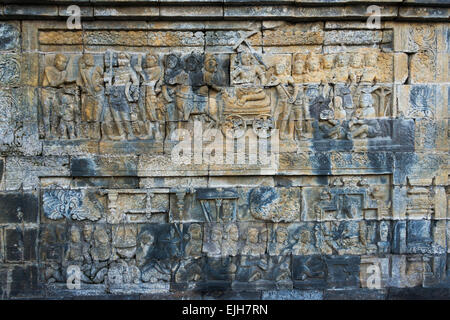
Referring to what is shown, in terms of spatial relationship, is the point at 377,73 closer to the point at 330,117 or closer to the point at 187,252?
the point at 330,117

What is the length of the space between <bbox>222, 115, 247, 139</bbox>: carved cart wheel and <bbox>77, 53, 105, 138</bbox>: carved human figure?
72.4 inches

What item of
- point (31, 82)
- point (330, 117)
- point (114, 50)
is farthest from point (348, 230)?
point (31, 82)

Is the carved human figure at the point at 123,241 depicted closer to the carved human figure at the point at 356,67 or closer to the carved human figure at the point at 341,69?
the carved human figure at the point at 341,69

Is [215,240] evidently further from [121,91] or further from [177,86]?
[121,91]

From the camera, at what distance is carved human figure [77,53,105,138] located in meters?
6.39

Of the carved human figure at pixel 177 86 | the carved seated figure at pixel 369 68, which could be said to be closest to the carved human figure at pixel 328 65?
the carved seated figure at pixel 369 68

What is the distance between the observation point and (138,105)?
645 cm

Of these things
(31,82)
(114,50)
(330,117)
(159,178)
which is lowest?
(159,178)

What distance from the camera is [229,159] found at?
6453 millimetres

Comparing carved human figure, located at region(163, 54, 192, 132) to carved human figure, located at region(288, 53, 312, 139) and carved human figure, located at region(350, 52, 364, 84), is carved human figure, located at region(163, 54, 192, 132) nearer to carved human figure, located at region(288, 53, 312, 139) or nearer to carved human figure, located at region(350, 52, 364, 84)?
carved human figure, located at region(288, 53, 312, 139)

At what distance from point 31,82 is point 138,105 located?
5.13 ft

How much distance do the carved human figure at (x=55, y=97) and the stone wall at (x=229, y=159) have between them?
0.07 feet

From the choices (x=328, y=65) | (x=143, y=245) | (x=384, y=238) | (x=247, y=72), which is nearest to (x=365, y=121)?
(x=328, y=65)

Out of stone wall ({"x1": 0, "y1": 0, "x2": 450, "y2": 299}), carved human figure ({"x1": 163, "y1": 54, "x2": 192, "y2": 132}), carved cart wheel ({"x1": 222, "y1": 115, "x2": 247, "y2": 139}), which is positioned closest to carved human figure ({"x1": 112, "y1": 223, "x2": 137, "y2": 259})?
stone wall ({"x1": 0, "y1": 0, "x2": 450, "y2": 299})
